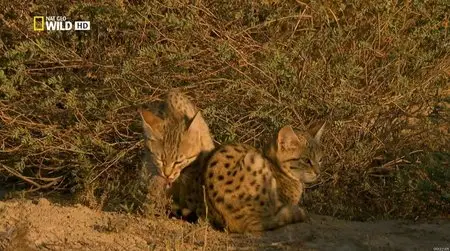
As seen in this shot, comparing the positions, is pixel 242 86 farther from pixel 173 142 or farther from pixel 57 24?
pixel 57 24

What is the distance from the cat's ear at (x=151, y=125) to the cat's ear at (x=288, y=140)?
117cm

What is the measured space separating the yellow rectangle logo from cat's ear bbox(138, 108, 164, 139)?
1.85m

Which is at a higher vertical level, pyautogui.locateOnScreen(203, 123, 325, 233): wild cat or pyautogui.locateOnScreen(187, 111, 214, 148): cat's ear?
pyautogui.locateOnScreen(187, 111, 214, 148): cat's ear

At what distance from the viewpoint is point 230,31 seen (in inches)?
334

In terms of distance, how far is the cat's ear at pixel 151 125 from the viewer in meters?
7.54

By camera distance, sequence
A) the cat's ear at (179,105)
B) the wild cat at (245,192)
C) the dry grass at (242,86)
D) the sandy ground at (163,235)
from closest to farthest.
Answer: the sandy ground at (163,235), the wild cat at (245,192), the cat's ear at (179,105), the dry grass at (242,86)

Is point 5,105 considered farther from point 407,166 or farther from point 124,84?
point 407,166

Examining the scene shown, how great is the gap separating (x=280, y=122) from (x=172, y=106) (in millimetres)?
1193

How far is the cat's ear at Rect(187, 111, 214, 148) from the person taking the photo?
7.43 meters

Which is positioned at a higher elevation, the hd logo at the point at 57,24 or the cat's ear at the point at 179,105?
the hd logo at the point at 57,24

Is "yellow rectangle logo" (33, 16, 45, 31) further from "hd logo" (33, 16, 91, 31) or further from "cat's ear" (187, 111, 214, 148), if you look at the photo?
"cat's ear" (187, 111, 214, 148)

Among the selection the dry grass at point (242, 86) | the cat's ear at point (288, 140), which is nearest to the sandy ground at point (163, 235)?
the cat's ear at point (288, 140)

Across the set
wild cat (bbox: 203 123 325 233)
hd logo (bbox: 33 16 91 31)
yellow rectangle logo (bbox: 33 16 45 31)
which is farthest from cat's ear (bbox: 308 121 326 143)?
yellow rectangle logo (bbox: 33 16 45 31)

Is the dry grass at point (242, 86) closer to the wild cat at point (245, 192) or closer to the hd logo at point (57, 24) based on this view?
the hd logo at point (57, 24)
